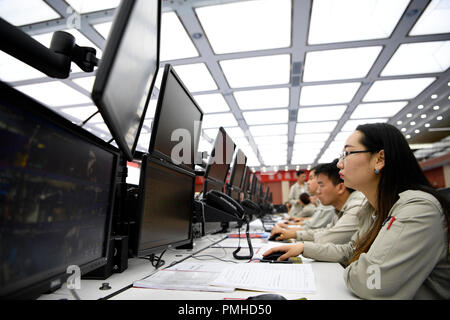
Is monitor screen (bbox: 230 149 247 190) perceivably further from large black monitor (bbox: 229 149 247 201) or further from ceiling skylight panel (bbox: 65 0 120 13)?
ceiling skylight panel (bbox: 65 0 120 13)

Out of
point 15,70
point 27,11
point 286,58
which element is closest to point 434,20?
point 286,58

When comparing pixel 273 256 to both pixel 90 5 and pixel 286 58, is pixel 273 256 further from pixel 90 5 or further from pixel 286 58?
pixel 286 58

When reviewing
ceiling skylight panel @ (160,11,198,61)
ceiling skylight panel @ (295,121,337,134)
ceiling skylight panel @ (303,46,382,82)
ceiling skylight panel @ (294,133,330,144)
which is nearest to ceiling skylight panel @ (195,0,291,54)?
ceiling skylight panel @ (160,11,198,61)

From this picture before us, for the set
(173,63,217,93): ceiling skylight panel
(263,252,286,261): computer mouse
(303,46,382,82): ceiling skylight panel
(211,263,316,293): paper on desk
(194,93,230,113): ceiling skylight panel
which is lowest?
(211,263,316,293): paper on desk

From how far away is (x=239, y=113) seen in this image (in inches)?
220

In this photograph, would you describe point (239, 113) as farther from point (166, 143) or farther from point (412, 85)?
point (166, 143)

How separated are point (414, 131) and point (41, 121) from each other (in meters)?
7.95

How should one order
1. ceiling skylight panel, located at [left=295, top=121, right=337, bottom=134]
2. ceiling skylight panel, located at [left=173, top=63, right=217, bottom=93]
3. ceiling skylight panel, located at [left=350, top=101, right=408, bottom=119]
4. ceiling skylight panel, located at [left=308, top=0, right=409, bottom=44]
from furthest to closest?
ceiling skylight panel, located at [left=295, top=121, right=337, bottom=134]
ceiling skylight panel, located at [left=350, top=101, right=408, bottom=119]
ceiling skylight panel, located at [left=173, top=63, right=217, bottom=93]
ceiling skylight panel, located at [left=308, top=0, right=409, bottom=44]

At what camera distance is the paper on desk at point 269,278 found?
83 centimetres

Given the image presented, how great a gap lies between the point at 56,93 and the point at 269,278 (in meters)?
4.81

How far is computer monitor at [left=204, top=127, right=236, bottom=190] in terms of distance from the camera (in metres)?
1.83

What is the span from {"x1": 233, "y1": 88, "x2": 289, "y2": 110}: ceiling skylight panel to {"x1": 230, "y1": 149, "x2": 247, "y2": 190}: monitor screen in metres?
2.31
